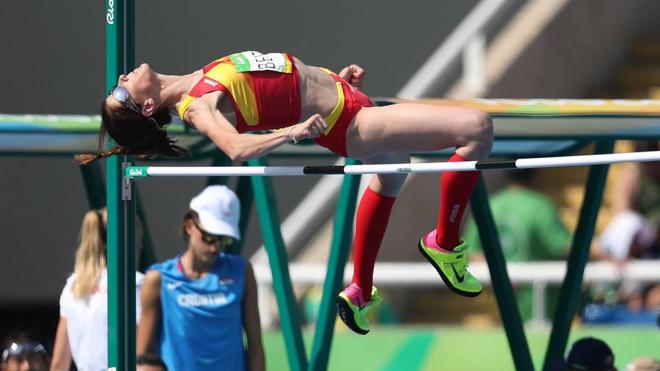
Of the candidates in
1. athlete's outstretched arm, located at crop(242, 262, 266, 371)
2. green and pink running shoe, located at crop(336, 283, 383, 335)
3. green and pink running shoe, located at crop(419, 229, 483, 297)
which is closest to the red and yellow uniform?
green and pink running shoe, located at crop(419, 229, 483, 297)

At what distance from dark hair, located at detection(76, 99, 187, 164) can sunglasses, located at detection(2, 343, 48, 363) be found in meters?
1.66

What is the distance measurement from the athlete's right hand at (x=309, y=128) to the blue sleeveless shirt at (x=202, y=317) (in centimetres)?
201

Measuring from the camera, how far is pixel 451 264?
745cm

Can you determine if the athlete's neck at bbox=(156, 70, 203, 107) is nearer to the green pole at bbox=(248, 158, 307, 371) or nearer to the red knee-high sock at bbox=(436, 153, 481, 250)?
the red knee-high sock at bbox=(436, 153, 481, 250)

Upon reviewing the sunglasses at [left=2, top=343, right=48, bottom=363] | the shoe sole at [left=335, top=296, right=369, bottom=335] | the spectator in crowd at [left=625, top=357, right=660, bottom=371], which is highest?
the shoe sole at [left=335, top=296, right=369, bottom=335]

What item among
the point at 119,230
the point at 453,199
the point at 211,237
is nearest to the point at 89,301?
the point at 211,237

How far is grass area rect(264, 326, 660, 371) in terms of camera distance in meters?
10.2

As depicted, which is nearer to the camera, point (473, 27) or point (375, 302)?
point (375, 302)

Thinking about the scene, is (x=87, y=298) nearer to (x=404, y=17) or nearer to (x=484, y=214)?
(x=484, y=214)

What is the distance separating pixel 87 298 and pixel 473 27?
185 inches

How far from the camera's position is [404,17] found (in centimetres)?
1417

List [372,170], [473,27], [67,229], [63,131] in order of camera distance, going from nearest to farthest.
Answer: [372,170]
[63,131]
[473,27]
[67,229]

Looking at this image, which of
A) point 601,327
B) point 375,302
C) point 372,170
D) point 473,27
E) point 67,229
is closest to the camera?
point 372,170

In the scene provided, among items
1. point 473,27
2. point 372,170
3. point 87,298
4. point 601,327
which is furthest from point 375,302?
point 473,27
